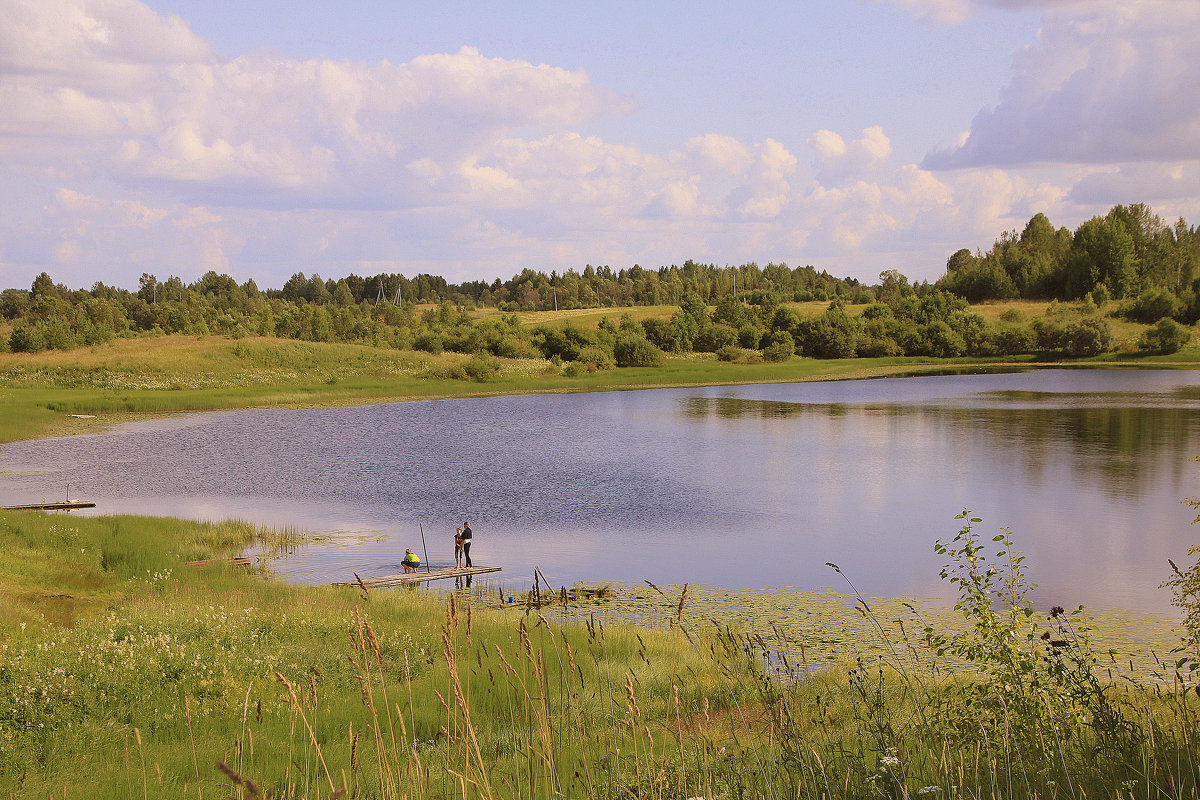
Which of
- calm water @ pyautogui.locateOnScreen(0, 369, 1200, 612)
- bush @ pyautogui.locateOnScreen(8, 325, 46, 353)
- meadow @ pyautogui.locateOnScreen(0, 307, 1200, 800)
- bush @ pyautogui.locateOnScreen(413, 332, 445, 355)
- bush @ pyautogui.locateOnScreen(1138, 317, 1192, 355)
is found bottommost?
calm water @ pyautogui.locateOnScreen(0, 369, 1200, 612)

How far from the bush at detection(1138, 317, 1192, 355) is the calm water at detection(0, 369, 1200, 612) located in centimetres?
6396

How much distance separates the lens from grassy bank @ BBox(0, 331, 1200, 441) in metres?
81.1

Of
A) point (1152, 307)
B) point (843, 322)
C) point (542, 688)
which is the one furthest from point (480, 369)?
point (1152, 307)

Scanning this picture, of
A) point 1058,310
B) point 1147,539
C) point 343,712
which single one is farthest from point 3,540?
point 1058,310

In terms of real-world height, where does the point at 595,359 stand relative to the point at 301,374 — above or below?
above

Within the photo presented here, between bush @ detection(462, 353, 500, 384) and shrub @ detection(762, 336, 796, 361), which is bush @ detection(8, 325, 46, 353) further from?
shrub @ detection(762, 336, 796, 361)

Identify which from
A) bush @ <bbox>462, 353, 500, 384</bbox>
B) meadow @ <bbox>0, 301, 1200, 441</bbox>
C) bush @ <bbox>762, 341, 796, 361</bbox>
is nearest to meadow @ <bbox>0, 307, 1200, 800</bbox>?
meadow @ <bbox>0, 301, 1200, 441</bbox>

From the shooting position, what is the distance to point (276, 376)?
336 ft

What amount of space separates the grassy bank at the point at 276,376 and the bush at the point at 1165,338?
2.10 meters

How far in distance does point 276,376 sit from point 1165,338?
12359 centimetres

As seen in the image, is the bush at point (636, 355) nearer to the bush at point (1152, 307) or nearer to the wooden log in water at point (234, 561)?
the bush at point (1152, 307)

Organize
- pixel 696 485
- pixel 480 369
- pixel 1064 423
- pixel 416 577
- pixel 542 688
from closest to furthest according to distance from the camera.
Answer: pixel 542 688 → pixel 416 577 → pixel 696 485 → pixel 1064 423 → pixel 480 369

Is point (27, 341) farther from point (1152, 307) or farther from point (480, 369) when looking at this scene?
point (1152, 307)

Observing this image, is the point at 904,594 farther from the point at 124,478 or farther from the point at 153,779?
the point at 124,478
